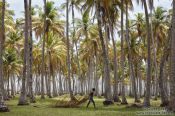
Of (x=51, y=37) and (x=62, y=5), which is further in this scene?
(x=51, y=37)

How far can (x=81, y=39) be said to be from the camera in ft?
207

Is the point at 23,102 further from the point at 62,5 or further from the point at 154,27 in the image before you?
the point at 154,27

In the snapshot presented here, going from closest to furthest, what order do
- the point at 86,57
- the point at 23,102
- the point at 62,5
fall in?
the point at 23,102 → the point at 62,5 → the point at 86,57

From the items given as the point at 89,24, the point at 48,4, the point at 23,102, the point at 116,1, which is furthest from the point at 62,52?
the point at 23,102

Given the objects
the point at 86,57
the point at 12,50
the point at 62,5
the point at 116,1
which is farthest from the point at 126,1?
the point at 86,57

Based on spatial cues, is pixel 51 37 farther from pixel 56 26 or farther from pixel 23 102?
pixel 23 102

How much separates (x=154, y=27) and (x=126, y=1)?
18.8 meters

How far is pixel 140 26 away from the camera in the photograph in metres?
55.7

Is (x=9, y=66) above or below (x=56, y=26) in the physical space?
below

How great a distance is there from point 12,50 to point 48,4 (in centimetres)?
1090

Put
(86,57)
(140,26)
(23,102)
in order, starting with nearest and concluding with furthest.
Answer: (23,102) → (140,26) → (86,57)

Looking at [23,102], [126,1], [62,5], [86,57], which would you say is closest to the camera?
[23,102]

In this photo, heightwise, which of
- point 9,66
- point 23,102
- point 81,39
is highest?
point 81,39

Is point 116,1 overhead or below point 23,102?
overhead
